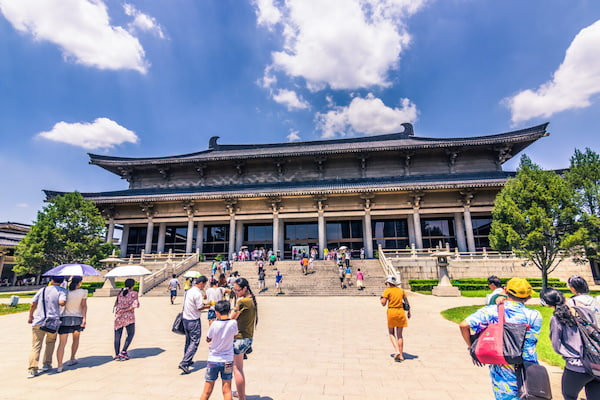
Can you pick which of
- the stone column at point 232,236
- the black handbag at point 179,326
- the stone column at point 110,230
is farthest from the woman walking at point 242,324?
the stone column at point 110,230

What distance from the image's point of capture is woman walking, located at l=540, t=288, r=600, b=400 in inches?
116

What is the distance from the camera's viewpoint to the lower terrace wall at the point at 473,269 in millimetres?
19047

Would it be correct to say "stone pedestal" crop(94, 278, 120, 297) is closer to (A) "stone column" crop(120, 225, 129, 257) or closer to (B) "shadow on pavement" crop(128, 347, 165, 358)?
(A) "stone column" crop(120, 225, 129, 257)

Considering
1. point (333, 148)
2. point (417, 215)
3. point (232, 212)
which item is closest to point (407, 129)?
point (333, 148)

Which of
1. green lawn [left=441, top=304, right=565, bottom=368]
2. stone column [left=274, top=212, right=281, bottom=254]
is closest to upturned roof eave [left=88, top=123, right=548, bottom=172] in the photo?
stone column [left=274, top=212, right=281, bottom=254]

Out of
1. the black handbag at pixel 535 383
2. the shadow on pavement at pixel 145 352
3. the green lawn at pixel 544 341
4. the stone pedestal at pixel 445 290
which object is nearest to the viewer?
the black handbag at pixel 535 383

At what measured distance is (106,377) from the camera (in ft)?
16.2

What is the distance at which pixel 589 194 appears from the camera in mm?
12195

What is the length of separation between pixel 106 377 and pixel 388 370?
4.88m

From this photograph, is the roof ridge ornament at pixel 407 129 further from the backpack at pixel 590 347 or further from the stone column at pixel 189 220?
the backpack at pixel 590 347

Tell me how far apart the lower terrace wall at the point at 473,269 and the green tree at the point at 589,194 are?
716cm

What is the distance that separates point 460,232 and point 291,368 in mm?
23551

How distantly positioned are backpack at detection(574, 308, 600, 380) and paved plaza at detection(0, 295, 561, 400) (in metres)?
1.53

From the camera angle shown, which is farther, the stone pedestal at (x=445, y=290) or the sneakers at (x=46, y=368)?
the stone pedestal at (x=445, y=290)
